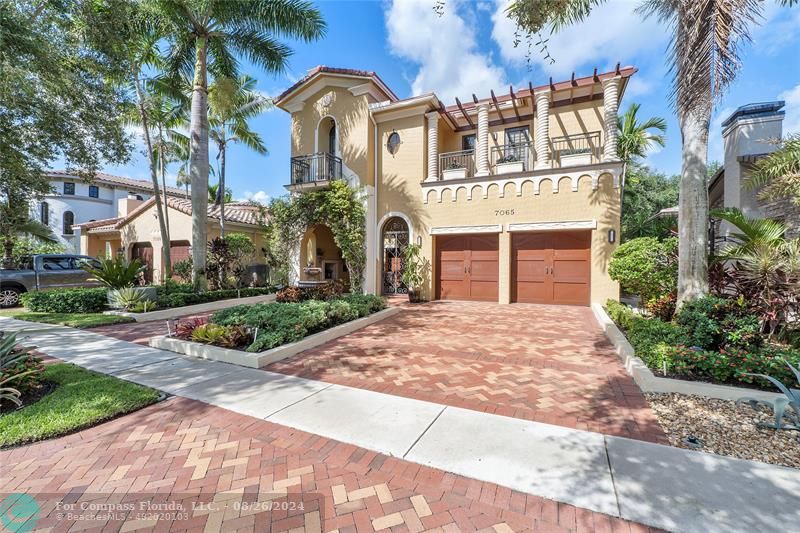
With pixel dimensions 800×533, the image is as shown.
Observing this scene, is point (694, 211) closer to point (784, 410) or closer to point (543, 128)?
point (784, 410)

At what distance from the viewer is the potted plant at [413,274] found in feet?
42.5

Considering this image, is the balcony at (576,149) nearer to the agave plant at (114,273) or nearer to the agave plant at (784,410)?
the agave plant at (784,410)

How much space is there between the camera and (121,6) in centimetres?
852

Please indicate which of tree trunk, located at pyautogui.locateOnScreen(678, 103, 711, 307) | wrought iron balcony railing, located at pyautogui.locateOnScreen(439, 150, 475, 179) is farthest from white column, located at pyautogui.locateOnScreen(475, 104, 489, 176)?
tree trunk, located at pyautogui.locateOnScreen(678, 103, 711, 307)

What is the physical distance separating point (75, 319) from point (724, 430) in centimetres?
1331

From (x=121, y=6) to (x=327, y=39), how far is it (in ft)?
20.2

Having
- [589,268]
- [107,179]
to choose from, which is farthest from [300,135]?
[107,179]

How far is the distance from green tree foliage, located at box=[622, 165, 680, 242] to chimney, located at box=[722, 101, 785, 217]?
9940 millimetres

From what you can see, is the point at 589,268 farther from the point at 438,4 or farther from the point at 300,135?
the point at 300,135

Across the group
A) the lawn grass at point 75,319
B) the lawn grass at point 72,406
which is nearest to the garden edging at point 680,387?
the lawn grass at point 72,406

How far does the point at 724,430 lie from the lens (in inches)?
133

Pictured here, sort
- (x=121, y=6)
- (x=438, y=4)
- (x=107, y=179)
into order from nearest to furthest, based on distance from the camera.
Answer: (x=438, y=4)
(x=121, y=6)
(x=107, y=179)

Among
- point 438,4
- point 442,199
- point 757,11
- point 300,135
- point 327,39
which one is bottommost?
point 442,199

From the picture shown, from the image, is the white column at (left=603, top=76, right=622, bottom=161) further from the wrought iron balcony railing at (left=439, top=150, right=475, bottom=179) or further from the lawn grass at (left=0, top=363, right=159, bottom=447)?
the lawn grass at (left=0, top=363, right=159, bottom=447)
